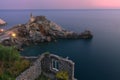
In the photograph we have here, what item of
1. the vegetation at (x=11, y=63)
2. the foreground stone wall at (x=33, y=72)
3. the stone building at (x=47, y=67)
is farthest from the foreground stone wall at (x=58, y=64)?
the vegetation at (x=11, y=63)

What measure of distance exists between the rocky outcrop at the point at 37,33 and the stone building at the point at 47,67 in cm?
4022

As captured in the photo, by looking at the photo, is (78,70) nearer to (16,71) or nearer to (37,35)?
(16,71)

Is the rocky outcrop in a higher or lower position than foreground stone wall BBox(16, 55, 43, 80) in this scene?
lower

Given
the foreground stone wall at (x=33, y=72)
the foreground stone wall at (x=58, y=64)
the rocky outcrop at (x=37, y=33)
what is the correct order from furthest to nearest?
the rocky outcrop at (x=37, y=33), the foreground stone wall at (x=58, y=64), the foreground stone wall at (x=33, y=72)

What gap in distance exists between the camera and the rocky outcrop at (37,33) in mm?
73300

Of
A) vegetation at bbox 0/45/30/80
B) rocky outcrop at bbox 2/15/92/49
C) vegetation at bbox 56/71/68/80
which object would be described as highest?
vegetation at bbox 0/45/30/80

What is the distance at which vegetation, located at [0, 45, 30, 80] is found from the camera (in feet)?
82.0

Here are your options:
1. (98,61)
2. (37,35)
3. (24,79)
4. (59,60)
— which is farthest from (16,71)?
(37,35)

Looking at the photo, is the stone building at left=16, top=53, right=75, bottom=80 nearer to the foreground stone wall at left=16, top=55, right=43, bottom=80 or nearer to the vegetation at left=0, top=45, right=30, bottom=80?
the foreground stone wall at left=16, top=55, right=43, bottom=80

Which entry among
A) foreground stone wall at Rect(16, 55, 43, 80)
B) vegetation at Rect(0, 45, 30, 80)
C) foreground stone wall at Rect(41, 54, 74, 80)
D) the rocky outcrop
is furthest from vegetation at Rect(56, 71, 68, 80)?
the rocky outcrop

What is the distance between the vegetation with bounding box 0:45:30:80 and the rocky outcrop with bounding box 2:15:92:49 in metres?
41.2

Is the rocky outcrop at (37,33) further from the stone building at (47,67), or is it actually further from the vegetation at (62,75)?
the vegetation at (62,75)

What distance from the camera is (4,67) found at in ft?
84.0

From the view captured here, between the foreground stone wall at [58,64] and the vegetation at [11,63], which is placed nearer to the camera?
the vegetation at [11,63]
